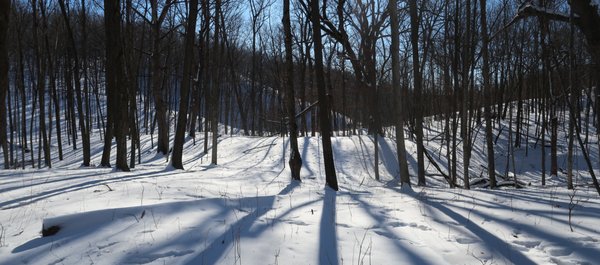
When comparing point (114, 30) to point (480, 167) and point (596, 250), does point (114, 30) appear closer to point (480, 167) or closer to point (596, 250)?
point (596, 250)

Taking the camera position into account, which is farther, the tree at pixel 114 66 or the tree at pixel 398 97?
the tree at pixel 114 66

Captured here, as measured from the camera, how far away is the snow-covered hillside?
11.8ft

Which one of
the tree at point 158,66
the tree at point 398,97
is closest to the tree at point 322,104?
the tree at point 398,97

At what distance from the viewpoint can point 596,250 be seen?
366 centimetres

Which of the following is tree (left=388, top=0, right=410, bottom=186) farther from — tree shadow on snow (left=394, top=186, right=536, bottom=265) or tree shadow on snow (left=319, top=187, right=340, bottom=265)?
tree shadow on snow (left=319, top=187, right=340, bottom=265)

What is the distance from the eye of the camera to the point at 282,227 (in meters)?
4.57

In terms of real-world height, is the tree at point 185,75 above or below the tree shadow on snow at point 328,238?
above

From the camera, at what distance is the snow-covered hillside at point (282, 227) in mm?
3607

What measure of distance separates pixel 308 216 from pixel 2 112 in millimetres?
6733

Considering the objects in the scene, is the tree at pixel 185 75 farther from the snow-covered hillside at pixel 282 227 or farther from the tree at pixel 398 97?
the tree at pixel 398 97

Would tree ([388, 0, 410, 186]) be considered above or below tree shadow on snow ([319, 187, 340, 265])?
above

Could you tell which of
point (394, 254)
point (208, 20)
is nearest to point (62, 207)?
point (394, 254)

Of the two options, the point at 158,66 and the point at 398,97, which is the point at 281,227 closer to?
the point at 398,97

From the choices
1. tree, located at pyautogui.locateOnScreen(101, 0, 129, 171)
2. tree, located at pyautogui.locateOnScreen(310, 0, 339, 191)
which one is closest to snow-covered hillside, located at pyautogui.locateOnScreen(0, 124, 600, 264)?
tree, located at pyautogui.locateOnScreen(310, 0, 339, 191)
